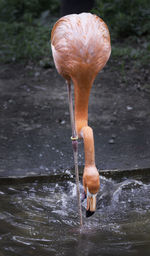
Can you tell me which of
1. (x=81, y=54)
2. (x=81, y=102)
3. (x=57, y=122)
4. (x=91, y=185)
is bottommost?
(x=57, y=122)

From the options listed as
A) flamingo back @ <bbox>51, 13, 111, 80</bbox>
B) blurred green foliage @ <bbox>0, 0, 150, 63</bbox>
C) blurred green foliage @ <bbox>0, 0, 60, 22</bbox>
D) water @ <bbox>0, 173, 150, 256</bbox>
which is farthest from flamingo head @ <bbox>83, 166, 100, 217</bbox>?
blurred green foliage @ <bbox>0, 0, 60, 22</bbox>

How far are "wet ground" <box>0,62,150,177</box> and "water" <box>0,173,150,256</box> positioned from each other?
0.92ft

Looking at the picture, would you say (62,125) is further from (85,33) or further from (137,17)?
(137,17)

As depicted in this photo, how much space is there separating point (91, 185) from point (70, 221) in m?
0.60

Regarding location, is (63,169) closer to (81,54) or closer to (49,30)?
(81,54)

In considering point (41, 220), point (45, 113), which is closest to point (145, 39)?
point (45, 113)

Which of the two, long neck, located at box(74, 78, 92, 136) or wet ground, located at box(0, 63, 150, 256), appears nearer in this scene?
wet ground, located at box(0, 63, 150, 256)

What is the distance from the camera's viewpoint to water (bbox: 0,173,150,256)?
321cm

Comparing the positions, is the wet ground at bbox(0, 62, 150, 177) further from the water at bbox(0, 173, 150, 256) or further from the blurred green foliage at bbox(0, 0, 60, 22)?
the blurred green foliage at bbox(0, 0, 60, 22)

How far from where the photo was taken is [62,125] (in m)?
5.44

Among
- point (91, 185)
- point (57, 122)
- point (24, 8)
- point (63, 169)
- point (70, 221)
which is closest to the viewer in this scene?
point (91, 185)

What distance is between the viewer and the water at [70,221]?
3205 millimetres

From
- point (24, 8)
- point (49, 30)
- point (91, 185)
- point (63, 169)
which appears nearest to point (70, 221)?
point (91, 185)

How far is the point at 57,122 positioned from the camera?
5.52m
